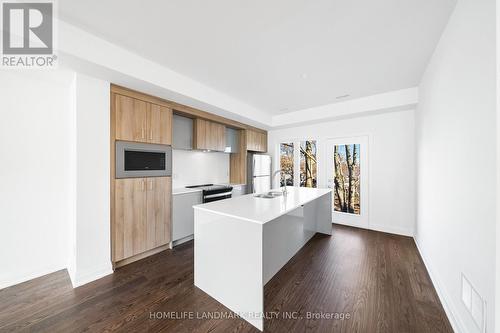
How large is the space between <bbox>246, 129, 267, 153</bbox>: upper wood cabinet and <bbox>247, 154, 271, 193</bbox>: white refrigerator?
0.26 m

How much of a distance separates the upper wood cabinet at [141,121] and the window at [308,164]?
11.1ft

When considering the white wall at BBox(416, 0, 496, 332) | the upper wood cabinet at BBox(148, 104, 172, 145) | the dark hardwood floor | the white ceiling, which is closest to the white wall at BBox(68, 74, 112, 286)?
the dark hardwood floor

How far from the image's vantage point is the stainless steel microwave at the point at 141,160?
97.7 inches

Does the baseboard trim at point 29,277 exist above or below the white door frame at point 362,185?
below

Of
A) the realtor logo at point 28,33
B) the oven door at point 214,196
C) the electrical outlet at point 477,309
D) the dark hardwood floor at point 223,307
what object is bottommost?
the dark hardwood floor at point 223,307

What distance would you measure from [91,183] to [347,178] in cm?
459

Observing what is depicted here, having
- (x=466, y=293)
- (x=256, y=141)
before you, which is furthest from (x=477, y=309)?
(x=256, y=141)

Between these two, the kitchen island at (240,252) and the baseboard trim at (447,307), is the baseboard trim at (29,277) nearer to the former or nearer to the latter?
the kitchen island at (240,252)

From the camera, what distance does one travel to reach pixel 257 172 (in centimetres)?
492

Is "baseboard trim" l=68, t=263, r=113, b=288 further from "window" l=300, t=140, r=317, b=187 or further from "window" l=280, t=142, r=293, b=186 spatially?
"window" l=300, t=140, r=317, b=187

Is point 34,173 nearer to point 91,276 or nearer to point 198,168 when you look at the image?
point 91,276

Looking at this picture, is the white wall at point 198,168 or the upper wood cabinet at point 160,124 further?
the white wall at point 198,168

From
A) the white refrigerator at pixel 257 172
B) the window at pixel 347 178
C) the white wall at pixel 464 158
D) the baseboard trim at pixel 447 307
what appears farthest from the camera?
the white refrigerator at pixel 257 172

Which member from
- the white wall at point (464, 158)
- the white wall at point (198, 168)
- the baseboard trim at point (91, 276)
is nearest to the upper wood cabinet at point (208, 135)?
the white wall at point (198, 168)
